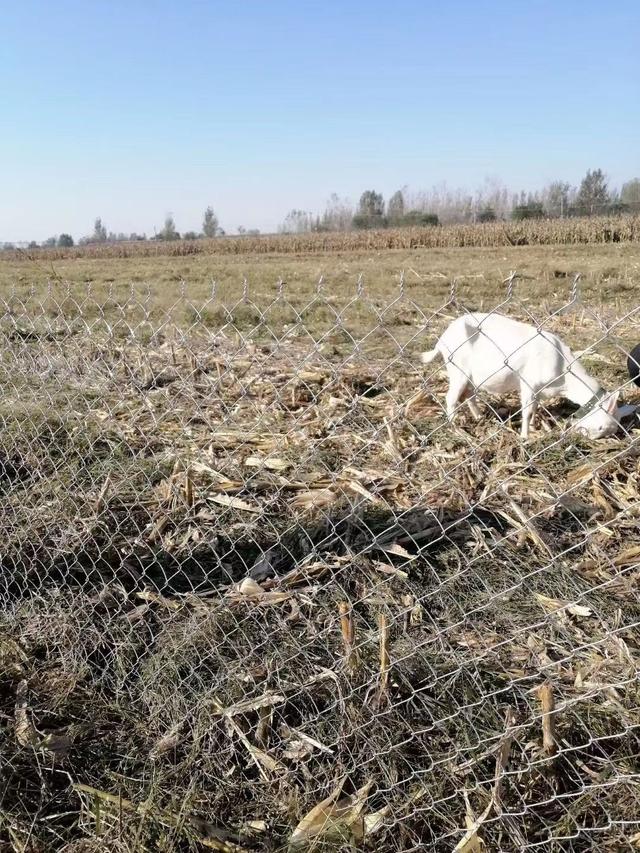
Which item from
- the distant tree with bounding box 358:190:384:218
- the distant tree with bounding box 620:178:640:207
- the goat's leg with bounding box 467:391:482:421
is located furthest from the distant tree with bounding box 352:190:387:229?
the goat's leg with bounding box 467:391:482:421

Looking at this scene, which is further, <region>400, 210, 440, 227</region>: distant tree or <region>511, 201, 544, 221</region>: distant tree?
<region>400, 210, 440, 227</region>: distant tree

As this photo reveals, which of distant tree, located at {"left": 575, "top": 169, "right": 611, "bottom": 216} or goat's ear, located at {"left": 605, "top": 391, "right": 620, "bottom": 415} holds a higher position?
distant tree, located at {"left": 575, "top": 169, "right": 611, "bottom": 216}

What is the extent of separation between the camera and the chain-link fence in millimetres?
1718

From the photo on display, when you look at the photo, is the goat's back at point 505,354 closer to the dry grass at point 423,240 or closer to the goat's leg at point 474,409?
the goat's leg at point 474,409

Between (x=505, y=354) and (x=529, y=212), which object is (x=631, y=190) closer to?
(x=529, y=212)

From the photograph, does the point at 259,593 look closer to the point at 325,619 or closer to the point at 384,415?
the point at 325,619

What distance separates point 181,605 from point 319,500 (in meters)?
0.93

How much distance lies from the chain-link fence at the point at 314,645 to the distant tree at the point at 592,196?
37.7 meters

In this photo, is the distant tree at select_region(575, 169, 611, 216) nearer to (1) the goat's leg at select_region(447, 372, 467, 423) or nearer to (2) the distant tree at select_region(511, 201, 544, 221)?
(2) the distant tree at select_region(511, 201, 544, 221)

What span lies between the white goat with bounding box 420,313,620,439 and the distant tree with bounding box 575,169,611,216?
36050 mm

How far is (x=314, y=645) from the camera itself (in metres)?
2.21

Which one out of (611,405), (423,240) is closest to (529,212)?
(423,240)

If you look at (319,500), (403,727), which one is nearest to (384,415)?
(319,500)

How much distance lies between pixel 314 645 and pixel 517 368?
257 cm
